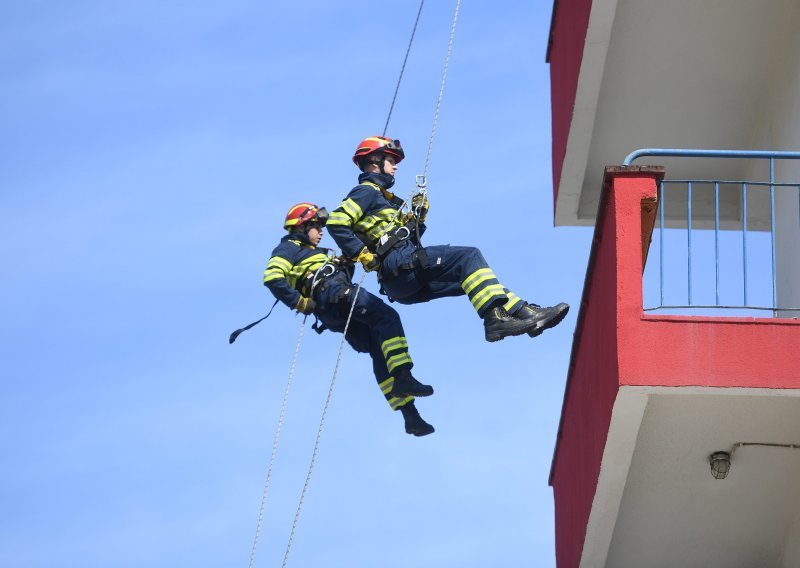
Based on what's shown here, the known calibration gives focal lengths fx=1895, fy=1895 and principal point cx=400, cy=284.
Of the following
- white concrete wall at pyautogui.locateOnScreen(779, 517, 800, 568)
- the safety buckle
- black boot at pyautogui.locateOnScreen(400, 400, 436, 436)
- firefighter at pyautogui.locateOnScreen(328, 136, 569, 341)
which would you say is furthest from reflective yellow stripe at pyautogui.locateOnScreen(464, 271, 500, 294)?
white concrete wall at pyautogui.locateOnScreen(779, 517, 800, 568)

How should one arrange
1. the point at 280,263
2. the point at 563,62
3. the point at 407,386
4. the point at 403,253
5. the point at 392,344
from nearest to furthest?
1. the point at 403,253
2. the point at 407,386
3. the point at 392,344
4. the point at 280,263
5. the point at 563,62

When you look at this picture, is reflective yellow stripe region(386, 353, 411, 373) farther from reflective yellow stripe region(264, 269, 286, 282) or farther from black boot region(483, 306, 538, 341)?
reflective yellow stripe region(264, 269, 286, 282)

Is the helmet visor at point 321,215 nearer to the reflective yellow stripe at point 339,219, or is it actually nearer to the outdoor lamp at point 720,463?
the reflective yellow stripe at point 339,219

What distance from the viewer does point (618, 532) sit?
42.8 feet

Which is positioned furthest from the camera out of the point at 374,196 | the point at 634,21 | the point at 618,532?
the point at 634,21

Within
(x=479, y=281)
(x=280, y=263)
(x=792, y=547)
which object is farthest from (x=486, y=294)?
(x=792, y=547)

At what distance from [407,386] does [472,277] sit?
3.35ft

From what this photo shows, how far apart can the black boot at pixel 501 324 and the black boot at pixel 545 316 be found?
0.03 metres

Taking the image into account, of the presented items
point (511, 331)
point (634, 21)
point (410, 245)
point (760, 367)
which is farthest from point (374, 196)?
point (760, 367)

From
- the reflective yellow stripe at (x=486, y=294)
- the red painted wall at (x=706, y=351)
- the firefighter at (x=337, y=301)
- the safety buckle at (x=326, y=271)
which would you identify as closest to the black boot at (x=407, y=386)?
the firefighter at (x=337, y=301)

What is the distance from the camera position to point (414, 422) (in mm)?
14148

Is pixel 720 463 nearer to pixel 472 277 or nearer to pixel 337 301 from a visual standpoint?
pixel 472 277

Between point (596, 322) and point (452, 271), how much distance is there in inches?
63.2

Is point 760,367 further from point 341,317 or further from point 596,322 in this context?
point 341,317
